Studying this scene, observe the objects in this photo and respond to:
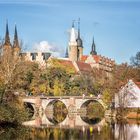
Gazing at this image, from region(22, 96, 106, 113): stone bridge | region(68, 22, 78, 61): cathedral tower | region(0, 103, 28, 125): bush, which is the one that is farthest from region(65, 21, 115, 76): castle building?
region(0, 103, 28, 125): bush

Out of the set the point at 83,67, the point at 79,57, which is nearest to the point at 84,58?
the point at 79,57

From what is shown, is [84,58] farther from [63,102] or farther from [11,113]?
[11,113]

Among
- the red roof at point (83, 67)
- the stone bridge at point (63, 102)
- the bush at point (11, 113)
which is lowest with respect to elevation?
the bush at point (11, 113)

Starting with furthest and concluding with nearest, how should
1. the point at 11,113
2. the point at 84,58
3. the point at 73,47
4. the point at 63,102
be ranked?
the point at 84,58, the point at 73,47, the point at 63,102, the point at 11,113

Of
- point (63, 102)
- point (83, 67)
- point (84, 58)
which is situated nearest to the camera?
point (63, 102)

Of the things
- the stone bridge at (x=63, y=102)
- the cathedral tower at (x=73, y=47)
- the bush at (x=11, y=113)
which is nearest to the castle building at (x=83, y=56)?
the cathedral tower at (x=73, y=47)

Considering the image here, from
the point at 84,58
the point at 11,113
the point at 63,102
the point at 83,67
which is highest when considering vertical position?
the point at 84,58

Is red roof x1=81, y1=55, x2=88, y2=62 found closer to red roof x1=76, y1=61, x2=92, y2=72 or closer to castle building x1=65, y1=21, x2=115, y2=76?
castle building x1=65, y1=21, x2=115, y2=76

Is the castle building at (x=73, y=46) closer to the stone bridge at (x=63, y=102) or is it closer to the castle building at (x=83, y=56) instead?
the castle building at (x=83, y=56)

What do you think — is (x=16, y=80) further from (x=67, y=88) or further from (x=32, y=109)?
(x=67, y=88)

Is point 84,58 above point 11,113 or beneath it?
above

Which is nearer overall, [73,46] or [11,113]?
[11,113]

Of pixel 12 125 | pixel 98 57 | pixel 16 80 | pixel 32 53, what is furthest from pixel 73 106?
pixel 98 57

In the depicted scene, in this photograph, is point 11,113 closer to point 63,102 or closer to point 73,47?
point 63,102
